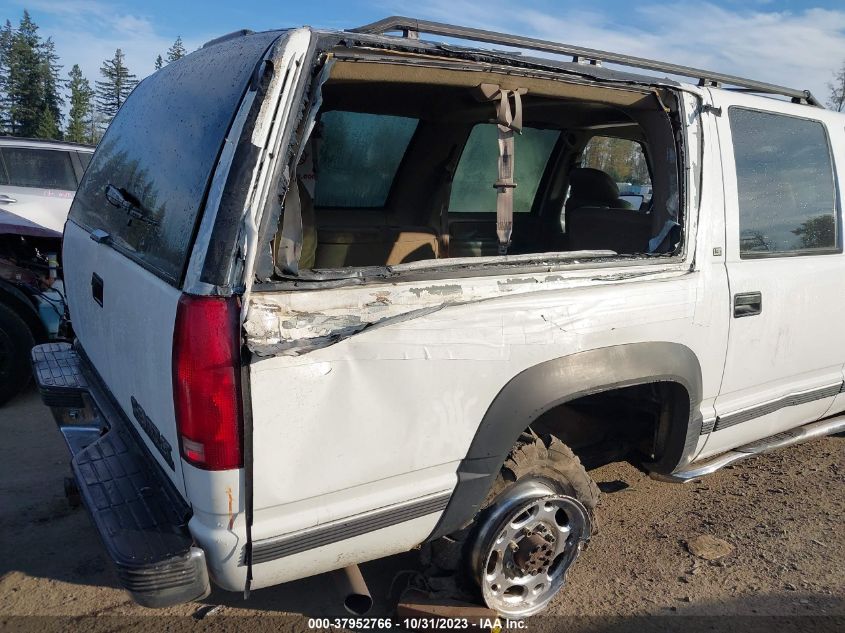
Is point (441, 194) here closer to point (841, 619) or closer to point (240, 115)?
point (240, 115)

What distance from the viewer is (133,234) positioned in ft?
7.93

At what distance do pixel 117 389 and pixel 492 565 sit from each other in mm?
1626

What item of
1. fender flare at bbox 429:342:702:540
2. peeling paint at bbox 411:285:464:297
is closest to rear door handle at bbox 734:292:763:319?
fender flare at bbox 429:342:702:540

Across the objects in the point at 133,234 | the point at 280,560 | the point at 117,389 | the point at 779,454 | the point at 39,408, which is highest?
A: the point at 133,234

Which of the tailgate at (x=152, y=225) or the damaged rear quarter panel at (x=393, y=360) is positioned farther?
the tailgate at (x=152, y=225)

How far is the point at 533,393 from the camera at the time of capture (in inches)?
92.1

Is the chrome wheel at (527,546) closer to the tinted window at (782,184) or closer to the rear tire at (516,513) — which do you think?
the rear tire at (516,513)

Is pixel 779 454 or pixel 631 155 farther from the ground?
pixel 631 155

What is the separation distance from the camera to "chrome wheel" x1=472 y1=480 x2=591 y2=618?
8.29ft

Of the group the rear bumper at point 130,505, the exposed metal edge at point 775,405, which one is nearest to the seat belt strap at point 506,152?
the exposed metal edge at point 775,405

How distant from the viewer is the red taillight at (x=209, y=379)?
179 cm

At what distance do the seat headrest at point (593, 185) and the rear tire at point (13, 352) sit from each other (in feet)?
13.4

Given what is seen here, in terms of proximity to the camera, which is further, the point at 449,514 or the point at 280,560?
the point at 449,514

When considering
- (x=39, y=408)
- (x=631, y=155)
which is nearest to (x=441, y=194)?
(x=631, y=155)
